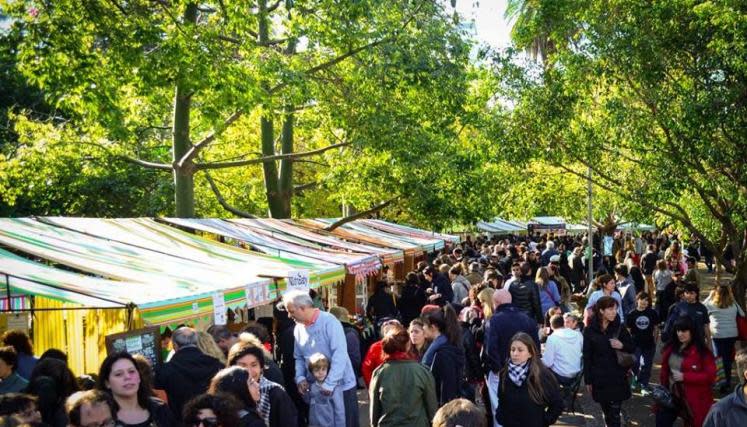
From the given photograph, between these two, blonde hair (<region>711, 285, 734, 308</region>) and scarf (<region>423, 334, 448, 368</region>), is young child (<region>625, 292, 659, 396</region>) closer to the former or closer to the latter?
blonde hair (<region>711, 285, 734, 308</region>)

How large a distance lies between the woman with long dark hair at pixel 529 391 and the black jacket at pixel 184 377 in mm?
2272

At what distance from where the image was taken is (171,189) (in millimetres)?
25266

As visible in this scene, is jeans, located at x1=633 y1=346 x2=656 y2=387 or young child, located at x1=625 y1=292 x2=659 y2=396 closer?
young child, located at x1=625 y1=292 x2=659 y2=396

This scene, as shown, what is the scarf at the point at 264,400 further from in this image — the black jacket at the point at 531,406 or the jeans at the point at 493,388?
the jeans at the point at 493,388

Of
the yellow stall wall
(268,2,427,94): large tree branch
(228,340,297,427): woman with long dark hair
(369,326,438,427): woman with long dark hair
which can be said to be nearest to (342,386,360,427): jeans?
(369,326,438,427): woman with long dark hair

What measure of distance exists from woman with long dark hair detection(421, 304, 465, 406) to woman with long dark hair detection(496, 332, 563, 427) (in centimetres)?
88

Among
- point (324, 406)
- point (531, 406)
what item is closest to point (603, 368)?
point (531, 406)

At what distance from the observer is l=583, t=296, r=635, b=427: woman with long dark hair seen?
9.25 metres

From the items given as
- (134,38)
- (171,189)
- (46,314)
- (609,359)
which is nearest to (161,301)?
(46,314)

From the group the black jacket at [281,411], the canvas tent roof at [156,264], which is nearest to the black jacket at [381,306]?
the canvas tent roof at [156,264]

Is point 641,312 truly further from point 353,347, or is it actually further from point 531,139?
point 353,347

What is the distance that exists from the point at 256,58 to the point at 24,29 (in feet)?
17.3

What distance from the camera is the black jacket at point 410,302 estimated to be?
14.9 m

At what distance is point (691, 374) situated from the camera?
341 inches
